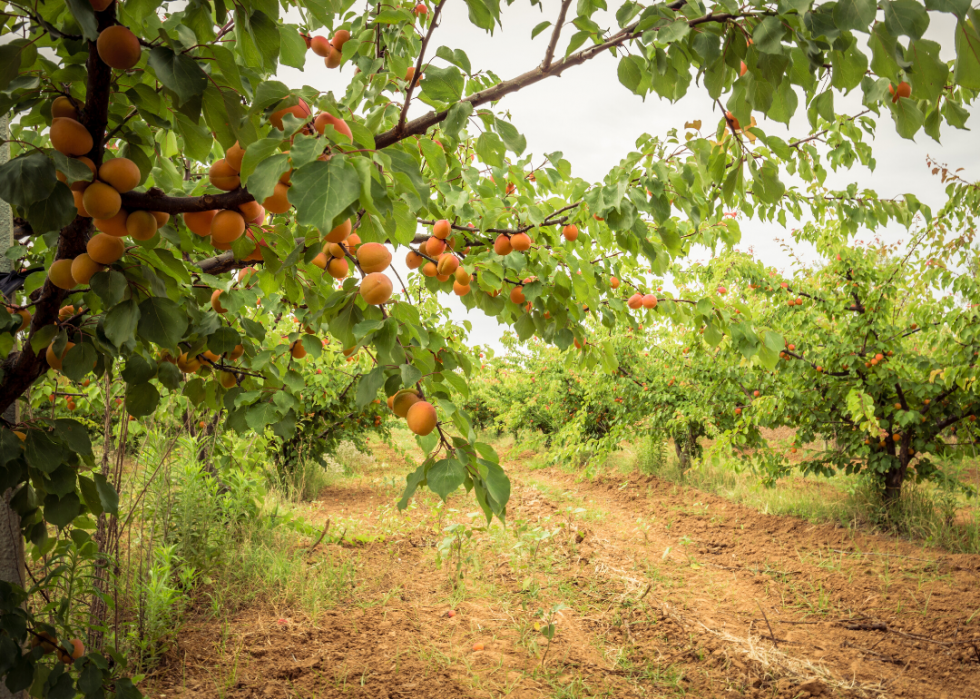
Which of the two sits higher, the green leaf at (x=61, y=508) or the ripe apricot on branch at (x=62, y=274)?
the ripe apricot on branch at (x=62, y=274)

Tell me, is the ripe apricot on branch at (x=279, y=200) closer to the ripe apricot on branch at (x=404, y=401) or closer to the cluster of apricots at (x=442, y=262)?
the ripe apricot on branch at (x=404, y=401)

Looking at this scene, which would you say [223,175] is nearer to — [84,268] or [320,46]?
[84,268]

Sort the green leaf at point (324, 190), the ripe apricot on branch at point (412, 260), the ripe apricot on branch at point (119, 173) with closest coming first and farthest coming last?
the green leaf at point (324, 190) → the ripe apricot on branch at point (119, 173) → the ripe apricot on branch at point (412, 260)

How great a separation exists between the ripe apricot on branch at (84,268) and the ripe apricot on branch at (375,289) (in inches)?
19.2

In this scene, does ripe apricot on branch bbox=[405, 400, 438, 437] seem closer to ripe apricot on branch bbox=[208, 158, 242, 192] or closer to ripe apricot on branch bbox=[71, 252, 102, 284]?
ripe apricot on branch bbox=[208, 158, 242, 192]

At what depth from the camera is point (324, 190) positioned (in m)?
0.68

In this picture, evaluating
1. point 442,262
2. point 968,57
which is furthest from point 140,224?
point 968,57

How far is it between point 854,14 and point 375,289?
2.77ft

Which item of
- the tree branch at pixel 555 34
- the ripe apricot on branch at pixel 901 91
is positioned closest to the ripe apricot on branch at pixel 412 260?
the tree branch at pixel 555 34

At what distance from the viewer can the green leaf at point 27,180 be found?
28.8 inches

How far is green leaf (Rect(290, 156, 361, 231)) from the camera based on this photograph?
66 cm

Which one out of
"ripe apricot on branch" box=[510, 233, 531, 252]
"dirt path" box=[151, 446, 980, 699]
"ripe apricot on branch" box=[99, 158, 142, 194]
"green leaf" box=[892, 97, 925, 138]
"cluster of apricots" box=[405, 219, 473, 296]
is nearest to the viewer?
"ripe apricot on branch" box=[99, 158, 142, 194]

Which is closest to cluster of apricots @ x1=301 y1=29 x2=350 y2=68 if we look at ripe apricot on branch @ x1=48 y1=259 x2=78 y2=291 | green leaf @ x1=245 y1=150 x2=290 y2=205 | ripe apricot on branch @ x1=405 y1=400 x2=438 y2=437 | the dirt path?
ripe apricot on branch @ x1=48 y1=259 x2=78 y2=291

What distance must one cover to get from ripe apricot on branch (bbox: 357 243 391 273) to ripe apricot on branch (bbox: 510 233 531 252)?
0.89 meters
